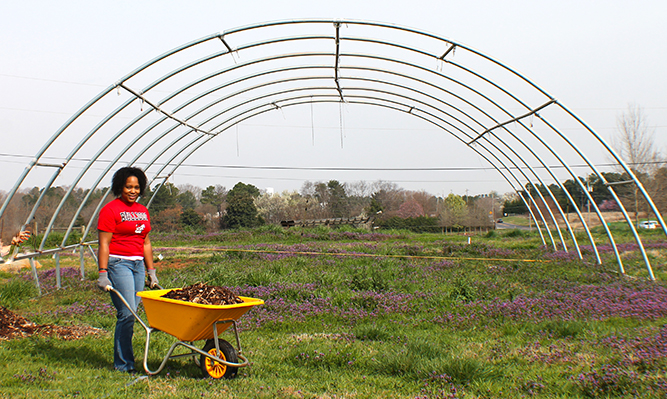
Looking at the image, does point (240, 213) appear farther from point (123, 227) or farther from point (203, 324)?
point (203, 324)

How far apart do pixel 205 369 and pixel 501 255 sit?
1238 cm

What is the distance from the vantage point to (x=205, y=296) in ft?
13.9

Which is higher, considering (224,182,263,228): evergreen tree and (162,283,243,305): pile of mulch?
(224,182,263,228): evergreen tree

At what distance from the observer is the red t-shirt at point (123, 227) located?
4420mm

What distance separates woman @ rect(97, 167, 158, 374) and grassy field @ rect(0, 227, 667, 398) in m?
0.33

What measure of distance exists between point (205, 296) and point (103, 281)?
3.41 ft

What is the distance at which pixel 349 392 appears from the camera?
3.83 metres

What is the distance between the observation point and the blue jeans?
4.40 metres

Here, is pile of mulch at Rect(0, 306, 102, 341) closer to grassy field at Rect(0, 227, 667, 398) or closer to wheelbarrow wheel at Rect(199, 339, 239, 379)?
grassy field at Rect(0, 227, 667, 398)

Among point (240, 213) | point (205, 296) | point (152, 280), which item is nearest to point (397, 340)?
point (205, 296)

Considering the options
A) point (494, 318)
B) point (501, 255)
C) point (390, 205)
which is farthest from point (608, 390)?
point (390, 205)

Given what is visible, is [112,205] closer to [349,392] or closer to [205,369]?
[205,369]

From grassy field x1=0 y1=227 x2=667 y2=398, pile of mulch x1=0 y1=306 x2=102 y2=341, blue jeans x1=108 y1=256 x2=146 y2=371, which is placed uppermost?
blue jeans x1=108 y1=256 x2=146 y2=371

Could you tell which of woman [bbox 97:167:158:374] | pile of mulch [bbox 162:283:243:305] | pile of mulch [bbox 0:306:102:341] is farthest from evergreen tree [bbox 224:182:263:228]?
pile of mulch [bbox 162:283:243:305]
